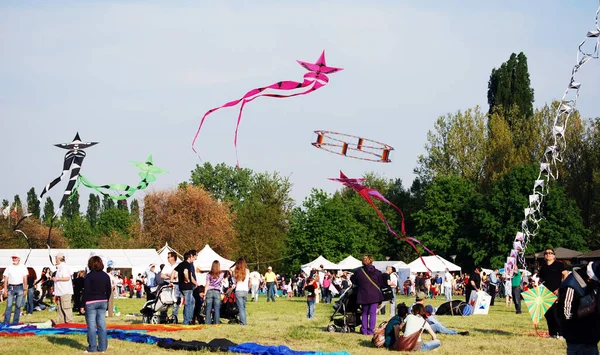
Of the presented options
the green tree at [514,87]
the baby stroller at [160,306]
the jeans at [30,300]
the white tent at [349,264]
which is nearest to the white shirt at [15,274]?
the baby stroller at [160,306]

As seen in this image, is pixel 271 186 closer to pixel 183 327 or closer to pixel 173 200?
pixel 173 200

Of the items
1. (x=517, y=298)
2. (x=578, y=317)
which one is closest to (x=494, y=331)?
(x=517, y=298)

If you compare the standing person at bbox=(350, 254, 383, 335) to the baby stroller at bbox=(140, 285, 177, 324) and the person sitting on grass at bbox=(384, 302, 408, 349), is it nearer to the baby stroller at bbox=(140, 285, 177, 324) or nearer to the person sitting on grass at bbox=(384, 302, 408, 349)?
the person sitting on grass at bbox=(384, 302, 408, 349)

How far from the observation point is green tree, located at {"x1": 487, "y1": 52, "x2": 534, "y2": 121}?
60312 mm

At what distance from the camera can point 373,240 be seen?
69188 millimetres

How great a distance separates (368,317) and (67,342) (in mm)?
5466

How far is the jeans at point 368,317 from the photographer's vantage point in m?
14.5

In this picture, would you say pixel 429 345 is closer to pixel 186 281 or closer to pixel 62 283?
pixel 186 281

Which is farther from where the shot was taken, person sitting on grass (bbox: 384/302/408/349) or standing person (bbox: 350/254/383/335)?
standing person (bbox: 350/254/383/335)

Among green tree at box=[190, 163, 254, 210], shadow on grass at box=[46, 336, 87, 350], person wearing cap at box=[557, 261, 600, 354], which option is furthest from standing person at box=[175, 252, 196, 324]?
green tree at box=[190, 163, 254, 210]

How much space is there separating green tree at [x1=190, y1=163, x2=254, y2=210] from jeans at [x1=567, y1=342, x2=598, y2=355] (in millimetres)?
84180

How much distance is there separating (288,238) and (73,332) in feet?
175

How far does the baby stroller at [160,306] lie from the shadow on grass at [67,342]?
11.8 ft

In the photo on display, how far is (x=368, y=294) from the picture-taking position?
47.3 feet
